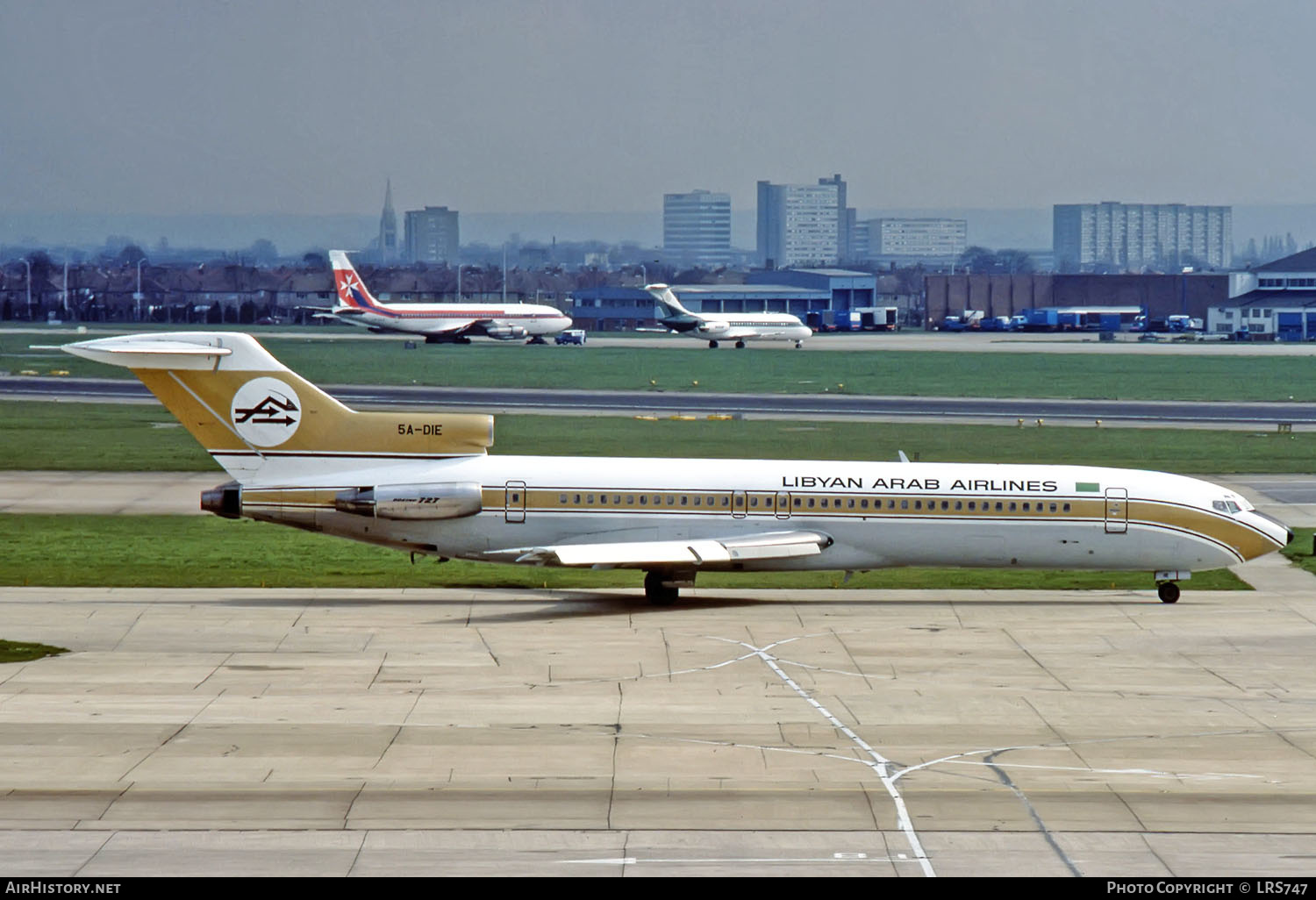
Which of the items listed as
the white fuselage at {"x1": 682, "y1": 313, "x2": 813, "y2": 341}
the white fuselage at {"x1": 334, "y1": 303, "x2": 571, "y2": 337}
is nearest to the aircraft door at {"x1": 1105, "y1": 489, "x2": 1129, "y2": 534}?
the white fuselage at {"x1": 334, "y1": 303, "x2": 571, "y2": 337}

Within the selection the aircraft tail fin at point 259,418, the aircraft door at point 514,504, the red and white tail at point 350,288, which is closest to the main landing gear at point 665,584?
the aircraft door at point 514,504

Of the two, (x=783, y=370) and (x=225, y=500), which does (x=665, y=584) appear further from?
(x=783, y=370)

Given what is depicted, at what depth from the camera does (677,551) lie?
36.2m

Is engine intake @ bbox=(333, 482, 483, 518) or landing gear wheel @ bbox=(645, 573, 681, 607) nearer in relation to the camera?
engine intake @ bbox=(333, 482, 483, 518)

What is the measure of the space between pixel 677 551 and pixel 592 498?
257cm

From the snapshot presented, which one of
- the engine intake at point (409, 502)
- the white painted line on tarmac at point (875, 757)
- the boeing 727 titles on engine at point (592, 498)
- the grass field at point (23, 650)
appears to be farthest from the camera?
the boeing 727 titles on engine at point (592, 498)

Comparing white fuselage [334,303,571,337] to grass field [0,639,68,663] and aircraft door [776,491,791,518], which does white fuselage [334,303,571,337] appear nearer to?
aircraft door [776,491,791,518]

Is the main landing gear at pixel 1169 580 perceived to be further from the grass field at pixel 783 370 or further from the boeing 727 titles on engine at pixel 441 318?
the boeing 727 titles on engine at pixel 441 318

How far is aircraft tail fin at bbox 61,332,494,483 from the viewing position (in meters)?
37.4

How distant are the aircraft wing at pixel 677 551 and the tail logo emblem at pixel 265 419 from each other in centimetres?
547

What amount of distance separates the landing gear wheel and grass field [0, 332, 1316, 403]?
64.1m

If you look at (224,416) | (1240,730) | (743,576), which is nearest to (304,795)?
(1240,730)

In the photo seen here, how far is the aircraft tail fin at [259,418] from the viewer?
37438mm

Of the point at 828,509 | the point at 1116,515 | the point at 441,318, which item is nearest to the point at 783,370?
the point at 441,318
